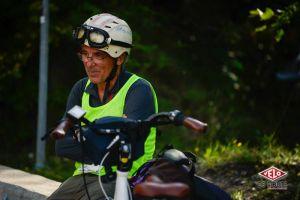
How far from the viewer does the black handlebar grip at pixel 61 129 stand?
3372 millimetres

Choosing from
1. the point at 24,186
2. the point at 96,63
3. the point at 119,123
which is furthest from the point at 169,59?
the point at 119,123

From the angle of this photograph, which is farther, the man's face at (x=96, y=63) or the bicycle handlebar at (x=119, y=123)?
the man's face at (x=96, y=63)

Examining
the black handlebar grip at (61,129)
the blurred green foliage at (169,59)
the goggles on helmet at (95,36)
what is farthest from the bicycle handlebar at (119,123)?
the blurred green foliage at (169,59)

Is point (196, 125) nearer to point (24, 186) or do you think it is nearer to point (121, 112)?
point (121, 112)

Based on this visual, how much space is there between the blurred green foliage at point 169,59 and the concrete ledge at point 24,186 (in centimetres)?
231

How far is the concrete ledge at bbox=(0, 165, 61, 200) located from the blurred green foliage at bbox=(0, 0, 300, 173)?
2.31 meters

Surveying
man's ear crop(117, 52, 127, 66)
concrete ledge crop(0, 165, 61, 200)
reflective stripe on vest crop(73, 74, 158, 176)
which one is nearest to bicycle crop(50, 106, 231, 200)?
reflective stripe on vest crop(73, 74, 158, 176)

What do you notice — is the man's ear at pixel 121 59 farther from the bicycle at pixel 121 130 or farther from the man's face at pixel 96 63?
the bicycle at pixel 121 130

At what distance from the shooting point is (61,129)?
3.39m

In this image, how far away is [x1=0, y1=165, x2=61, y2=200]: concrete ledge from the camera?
5.51 metres

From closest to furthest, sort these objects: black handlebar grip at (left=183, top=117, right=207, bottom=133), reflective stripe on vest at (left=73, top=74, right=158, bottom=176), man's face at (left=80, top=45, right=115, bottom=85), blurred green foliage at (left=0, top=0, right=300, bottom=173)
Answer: black handlebar grip at (left=183, top=117, right=207, bottom=133) → reflective stripe on vest at (left=73, top=74, right=158, bottom=176) → man's face at (left=80, top=45, right=115, bottom=85) → blurred green foliage at (left=0, top=0, right=300, bottom=173)

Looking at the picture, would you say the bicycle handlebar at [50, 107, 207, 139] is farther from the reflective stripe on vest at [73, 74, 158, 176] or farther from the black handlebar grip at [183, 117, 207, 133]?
the reflective stripe on vest at [73, 74, 158, 176]

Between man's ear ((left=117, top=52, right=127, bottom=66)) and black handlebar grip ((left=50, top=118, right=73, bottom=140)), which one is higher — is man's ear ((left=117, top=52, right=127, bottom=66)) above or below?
above

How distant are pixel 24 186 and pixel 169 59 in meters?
3.71
